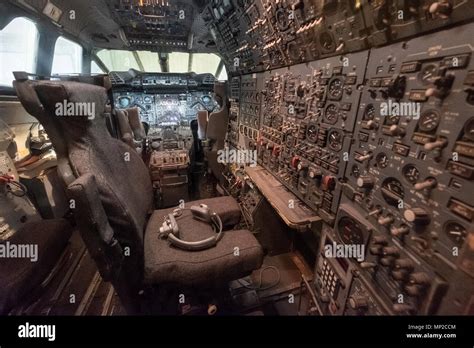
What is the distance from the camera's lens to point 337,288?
121 centimetres

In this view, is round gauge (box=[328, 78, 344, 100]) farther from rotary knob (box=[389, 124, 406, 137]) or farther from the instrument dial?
the instrument dial

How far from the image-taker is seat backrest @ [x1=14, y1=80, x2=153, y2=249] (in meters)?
0.91

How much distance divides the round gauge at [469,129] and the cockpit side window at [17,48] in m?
3.75

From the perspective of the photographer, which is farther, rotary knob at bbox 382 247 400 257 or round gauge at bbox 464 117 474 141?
rotary knob at bbox 382 247 400 257

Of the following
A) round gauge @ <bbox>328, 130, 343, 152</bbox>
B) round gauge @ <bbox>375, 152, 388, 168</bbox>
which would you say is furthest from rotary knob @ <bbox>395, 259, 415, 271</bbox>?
round gauge @ <bbox>328, 130, 343, 152</bbox>

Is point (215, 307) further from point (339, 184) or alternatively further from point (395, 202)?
point (395, 202)

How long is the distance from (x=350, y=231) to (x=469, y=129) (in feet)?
2.27

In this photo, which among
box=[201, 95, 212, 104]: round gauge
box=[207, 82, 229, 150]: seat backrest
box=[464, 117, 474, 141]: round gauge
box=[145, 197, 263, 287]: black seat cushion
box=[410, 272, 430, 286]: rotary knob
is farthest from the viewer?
box=[201, 95, 212, 104]: round gauge

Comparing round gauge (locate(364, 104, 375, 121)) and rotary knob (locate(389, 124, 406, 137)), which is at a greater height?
round gauge (locate(364, 104, 375, 121))

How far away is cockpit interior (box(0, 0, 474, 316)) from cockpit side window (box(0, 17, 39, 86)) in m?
0.03

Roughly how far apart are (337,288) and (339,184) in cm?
61

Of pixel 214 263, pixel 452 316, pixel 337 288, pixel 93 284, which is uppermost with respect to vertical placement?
pixel 452 316

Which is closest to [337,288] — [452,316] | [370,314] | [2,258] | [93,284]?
[370,314]

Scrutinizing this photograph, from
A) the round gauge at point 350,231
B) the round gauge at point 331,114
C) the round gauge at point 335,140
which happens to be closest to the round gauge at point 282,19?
the round gauge at point 331,114
